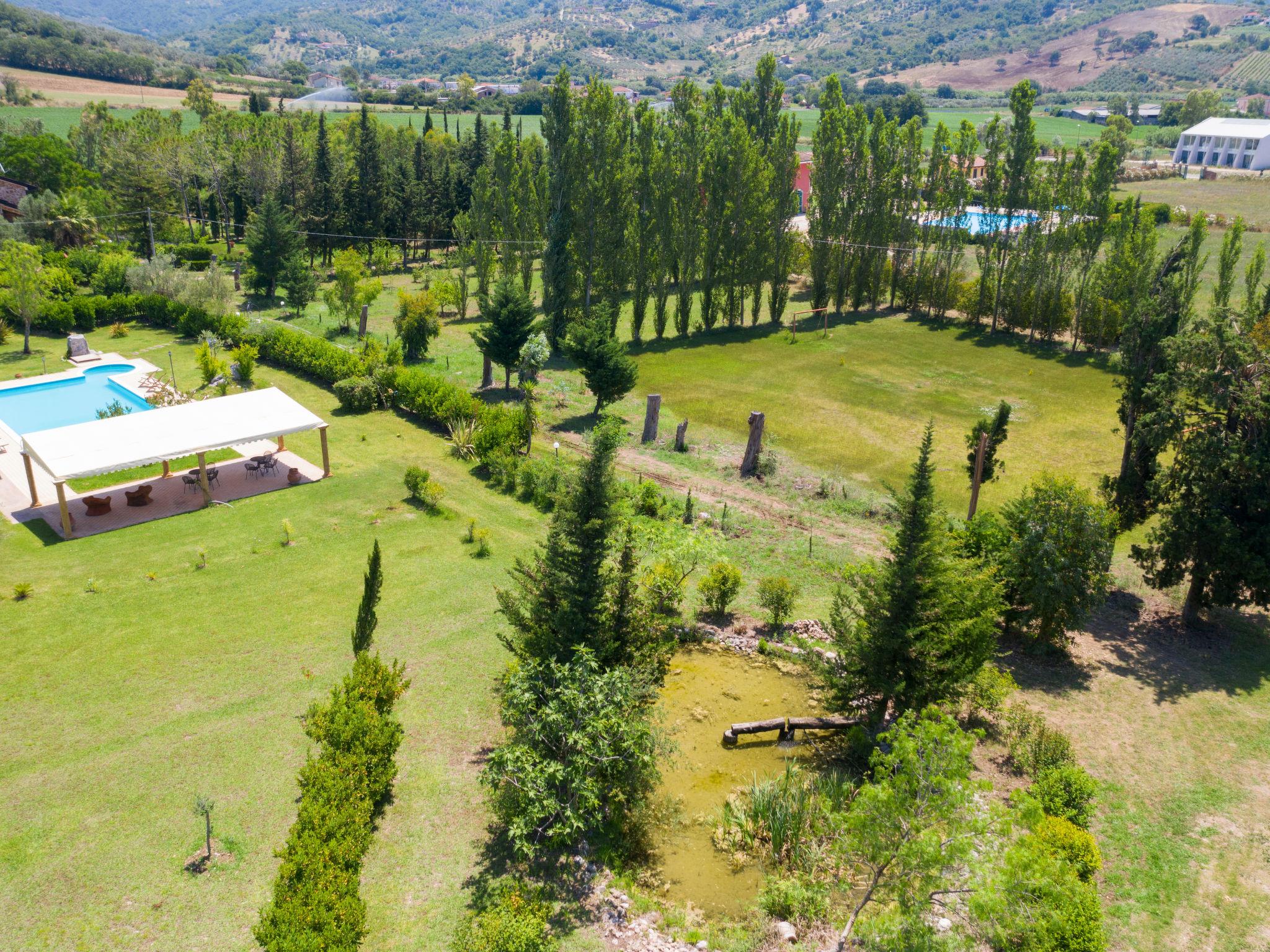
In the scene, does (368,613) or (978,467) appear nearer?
(368,613)

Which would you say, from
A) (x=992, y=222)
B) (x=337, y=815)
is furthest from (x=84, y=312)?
(x=992, y=222)

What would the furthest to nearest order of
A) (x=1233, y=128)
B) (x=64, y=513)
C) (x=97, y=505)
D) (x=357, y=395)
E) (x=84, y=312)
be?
1. (x=1233, y=128)
2. (x=84, y=312)
3. (x=357, y=395)
4. (x=97, y=505)
5. (x=64, y=513)

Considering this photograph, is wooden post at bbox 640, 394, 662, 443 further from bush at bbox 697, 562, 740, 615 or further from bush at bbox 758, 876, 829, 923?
bush at bbox 758, 876, 829, 923

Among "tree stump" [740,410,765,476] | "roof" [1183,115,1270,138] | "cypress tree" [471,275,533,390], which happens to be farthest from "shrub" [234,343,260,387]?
"roof" [1183,115,1270,138]

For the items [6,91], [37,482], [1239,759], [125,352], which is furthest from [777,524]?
[6,91]

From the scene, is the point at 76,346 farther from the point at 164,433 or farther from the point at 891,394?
the point at 891,394

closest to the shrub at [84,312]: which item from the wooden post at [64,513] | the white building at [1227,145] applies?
the wooden post at [64,513]

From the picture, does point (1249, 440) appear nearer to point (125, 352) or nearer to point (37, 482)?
point (37, 482)
